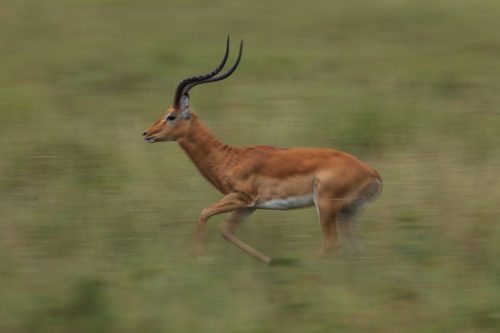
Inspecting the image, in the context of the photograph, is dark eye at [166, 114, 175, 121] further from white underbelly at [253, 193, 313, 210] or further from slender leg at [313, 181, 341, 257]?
slender leg at [313, 181, 341, 257]

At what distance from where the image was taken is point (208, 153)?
795 centimetres

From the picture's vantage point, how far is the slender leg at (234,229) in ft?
23.6

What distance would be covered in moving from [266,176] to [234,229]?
435 mm

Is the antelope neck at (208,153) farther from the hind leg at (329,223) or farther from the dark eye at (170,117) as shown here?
the hind leg at (329,223)

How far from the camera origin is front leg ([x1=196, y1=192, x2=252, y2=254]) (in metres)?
7.49

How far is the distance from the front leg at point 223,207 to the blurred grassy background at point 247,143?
120mm

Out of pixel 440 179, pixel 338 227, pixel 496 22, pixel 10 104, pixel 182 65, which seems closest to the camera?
pixel 338 227

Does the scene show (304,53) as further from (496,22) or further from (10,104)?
(10,104)

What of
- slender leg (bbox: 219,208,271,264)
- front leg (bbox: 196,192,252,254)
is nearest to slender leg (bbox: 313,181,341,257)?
slender leg (bbox: 219,208,271,264)

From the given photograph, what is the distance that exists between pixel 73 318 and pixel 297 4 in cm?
960

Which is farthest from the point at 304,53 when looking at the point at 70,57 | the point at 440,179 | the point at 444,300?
the point at 444,300

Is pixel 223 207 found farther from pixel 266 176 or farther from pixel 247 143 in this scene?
pixel 247 143

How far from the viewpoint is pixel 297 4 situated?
1510 centimetres

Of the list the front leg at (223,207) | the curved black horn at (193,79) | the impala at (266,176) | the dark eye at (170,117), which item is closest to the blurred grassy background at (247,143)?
the front leg at (223,207)
